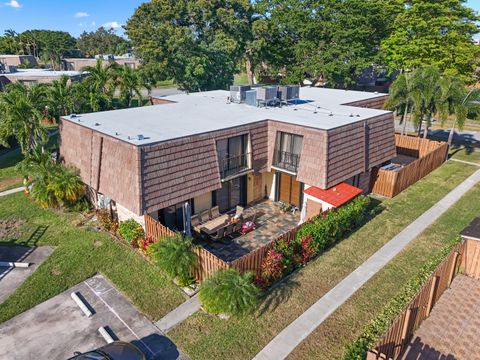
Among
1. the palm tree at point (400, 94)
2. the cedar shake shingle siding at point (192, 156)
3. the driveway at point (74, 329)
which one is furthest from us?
the palm tree at point (400, 94)

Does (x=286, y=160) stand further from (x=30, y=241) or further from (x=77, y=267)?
(x=30, y=241)

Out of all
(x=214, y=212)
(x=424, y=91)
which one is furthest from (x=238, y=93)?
(x=424, y=91)

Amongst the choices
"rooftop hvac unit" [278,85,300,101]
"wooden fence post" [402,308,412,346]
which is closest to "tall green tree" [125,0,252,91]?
"rooftop hvac unit" [278,85,300,101]

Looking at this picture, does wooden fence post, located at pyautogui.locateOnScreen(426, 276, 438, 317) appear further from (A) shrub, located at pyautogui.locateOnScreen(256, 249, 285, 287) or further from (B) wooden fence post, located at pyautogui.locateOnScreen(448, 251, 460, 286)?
(A) shrub, located at pyautogui.locateOnScreen(256, 249, 285, 287)

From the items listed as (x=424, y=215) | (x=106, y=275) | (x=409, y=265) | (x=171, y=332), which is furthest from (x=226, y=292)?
(x=424, y=215)

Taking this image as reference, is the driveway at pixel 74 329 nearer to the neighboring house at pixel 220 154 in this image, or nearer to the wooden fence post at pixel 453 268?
the neighboring house at pixel 220 154

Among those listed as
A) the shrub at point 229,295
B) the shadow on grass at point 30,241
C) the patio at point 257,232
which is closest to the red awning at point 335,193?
the patio at point 257,232
